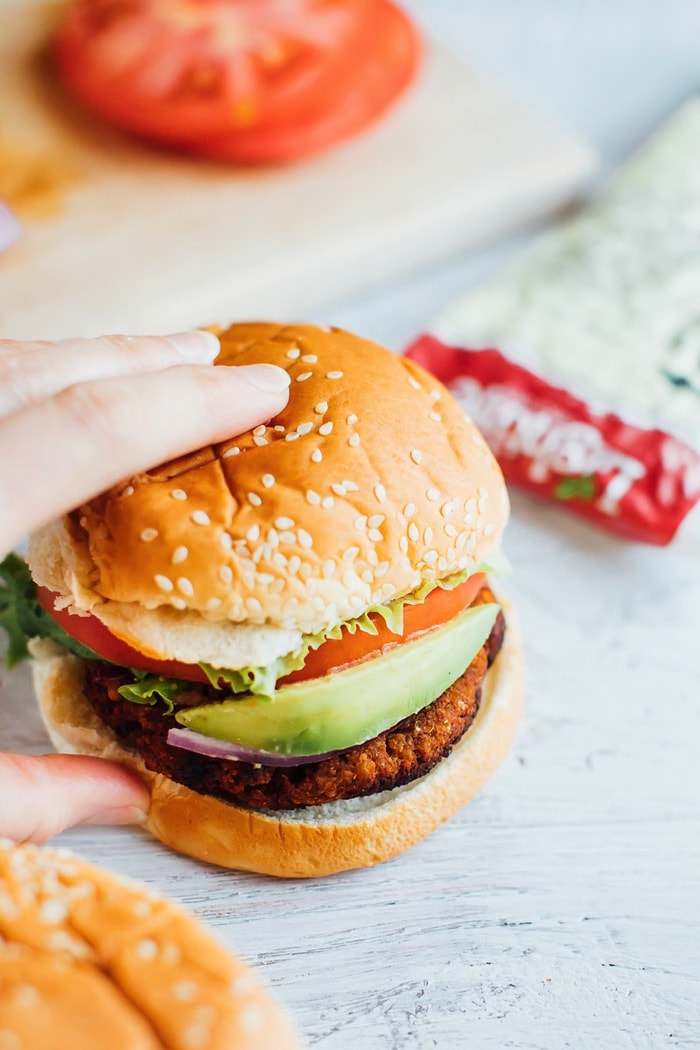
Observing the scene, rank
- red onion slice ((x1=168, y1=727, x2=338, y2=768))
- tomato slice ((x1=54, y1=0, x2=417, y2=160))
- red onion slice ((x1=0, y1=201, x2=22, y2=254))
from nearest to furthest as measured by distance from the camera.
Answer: red onion slice ((x1=168, y1=727, x2=338, y2=768))
red onion slice ((x1=0, y1=201, x2=22, y2=254))
tomato slice ((x1=54, y1=0, x2=417, y2=160))

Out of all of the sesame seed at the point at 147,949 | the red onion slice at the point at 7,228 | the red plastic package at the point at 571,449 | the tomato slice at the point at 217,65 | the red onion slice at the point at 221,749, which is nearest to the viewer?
the sesame seed at the point at 147,949

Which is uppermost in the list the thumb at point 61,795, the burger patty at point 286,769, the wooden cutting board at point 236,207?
the wooden cutting board at point 236,207

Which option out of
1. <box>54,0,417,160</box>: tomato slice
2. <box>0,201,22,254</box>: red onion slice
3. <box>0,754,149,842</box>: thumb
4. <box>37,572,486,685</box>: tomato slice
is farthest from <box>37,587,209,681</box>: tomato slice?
<box>54,0,417,160</box>: tomato slice

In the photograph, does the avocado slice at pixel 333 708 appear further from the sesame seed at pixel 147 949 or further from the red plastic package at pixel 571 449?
the red plastic package at pixel 571 449

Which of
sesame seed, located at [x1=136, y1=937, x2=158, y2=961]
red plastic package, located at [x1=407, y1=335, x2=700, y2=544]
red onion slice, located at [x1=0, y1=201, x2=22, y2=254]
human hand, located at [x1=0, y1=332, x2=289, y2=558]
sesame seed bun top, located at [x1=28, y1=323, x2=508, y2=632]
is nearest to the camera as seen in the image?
sesame seed, located at [x1=136, y1=937, x2=158, y2=961]

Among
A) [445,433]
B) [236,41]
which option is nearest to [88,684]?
[445,433]

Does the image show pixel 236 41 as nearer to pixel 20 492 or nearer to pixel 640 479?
pixel 640 479

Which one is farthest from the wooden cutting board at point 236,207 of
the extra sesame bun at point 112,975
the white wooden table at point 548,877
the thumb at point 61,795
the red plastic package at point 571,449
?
the extra sesame bun at point 112,975

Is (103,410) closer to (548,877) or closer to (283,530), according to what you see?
(283,530)

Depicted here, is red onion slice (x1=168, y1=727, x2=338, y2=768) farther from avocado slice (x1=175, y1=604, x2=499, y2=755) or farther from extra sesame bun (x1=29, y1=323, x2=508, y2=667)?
extra sesame bun (x1=29, y1=323, x2=508, y2=667)
